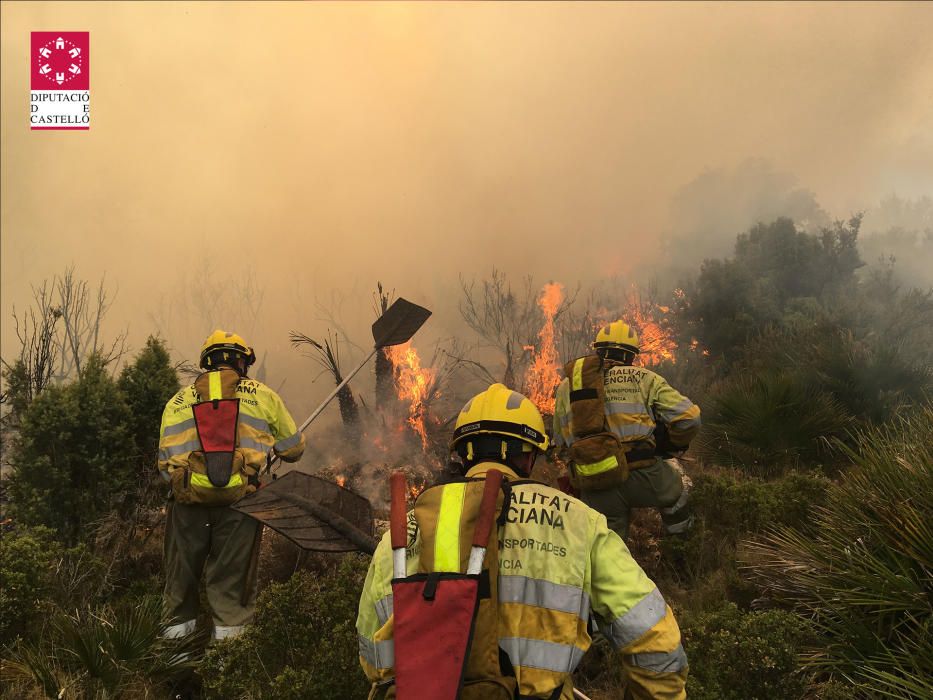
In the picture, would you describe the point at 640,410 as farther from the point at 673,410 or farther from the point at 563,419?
the point at 563,419

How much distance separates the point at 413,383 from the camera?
12289 millimetres

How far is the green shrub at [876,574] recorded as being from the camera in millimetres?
2687

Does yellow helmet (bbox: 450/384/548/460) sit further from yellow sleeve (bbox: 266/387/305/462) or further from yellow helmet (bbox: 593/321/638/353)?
yellow helmet (bbox: 593/321/638/353)

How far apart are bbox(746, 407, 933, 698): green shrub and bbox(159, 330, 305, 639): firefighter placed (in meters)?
3.63

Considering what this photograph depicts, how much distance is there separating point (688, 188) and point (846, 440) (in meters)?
21.1

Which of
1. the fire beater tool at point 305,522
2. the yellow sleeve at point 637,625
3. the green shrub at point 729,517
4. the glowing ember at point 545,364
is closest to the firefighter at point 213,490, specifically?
the fire beater tool at point 305,522

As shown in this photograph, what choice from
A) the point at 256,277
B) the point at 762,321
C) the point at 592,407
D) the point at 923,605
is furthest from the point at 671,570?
the point at 256,277

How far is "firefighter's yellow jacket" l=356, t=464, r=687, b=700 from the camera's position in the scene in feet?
5.56

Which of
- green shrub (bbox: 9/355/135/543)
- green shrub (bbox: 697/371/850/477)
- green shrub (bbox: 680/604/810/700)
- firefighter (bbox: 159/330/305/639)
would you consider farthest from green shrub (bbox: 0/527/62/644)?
green shrub (bbox: 697/371/850/477)

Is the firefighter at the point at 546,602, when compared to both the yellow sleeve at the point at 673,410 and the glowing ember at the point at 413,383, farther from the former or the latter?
the glowing ember at the point at 413,383

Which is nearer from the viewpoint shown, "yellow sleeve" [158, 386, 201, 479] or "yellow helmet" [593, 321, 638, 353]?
"yellow sleeve" [158, 386, 201, 479]

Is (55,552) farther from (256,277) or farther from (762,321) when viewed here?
(256,277)

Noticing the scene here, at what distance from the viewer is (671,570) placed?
17.1 feet

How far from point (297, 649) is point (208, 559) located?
4.25 ft
